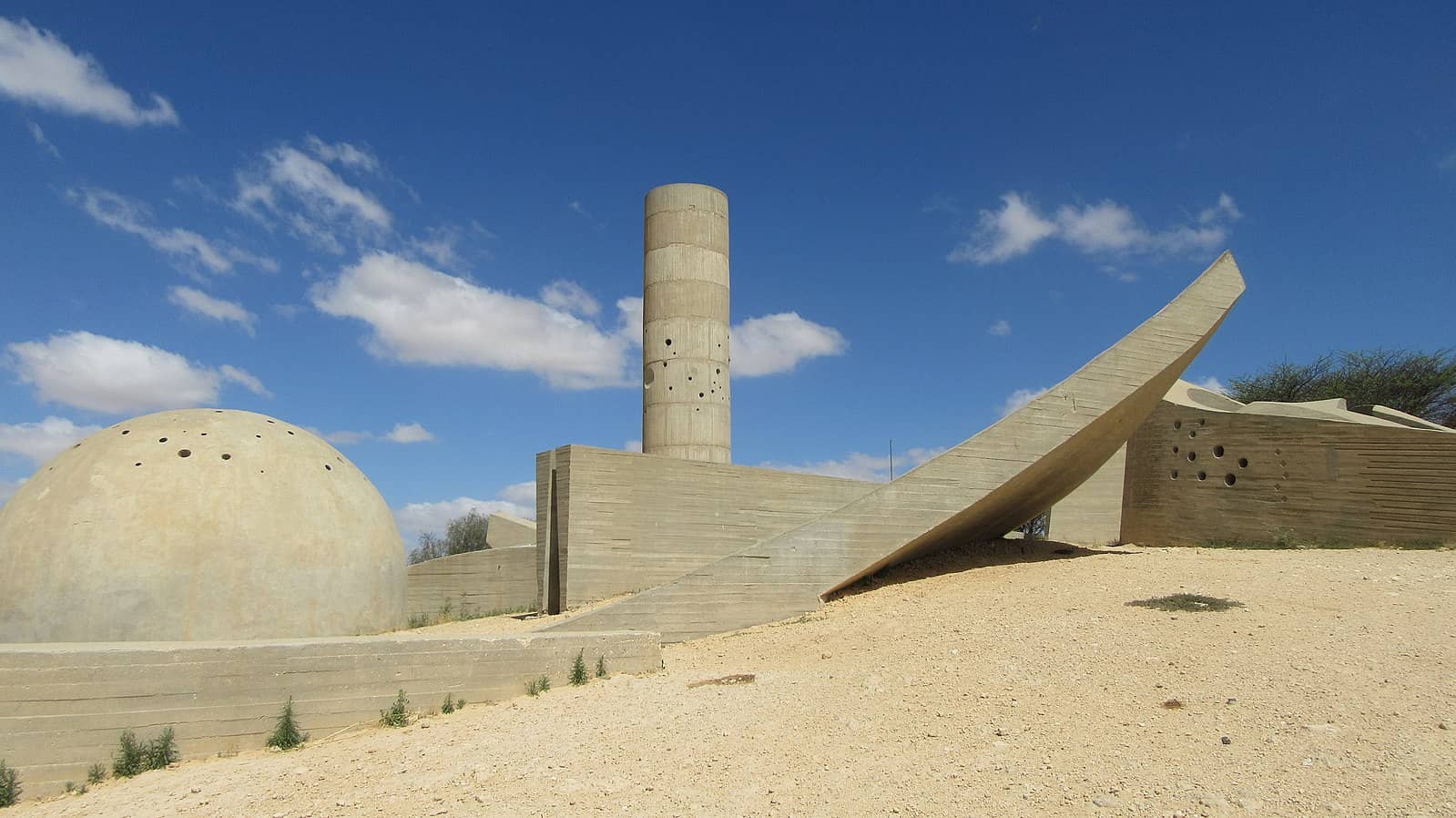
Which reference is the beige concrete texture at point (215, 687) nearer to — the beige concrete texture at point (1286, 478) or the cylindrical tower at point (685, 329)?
the cylindrical tower at point (685, 329)

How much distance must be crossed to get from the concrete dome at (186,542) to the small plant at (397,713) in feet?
17.9

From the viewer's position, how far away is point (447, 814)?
5.88 metres

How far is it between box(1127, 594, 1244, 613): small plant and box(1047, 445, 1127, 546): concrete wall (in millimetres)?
13556

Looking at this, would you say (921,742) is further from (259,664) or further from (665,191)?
(665,191)

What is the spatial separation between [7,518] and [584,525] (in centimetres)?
821

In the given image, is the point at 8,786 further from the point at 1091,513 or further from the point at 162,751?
the point at 1091,513

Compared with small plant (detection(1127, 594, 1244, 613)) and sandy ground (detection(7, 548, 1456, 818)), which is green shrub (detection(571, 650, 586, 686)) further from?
small plant (detection(1127, 594, 1244, 613))

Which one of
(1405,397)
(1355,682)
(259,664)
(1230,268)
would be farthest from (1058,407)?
(1405,397)

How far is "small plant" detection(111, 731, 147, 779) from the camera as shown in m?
7.10

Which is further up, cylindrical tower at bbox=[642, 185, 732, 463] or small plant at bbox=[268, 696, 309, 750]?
cylindrical tower at bbox=[642, 185, 732, 463]

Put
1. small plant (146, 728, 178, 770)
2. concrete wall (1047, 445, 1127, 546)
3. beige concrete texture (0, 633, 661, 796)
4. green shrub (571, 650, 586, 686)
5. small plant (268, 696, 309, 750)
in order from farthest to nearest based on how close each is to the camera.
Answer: concrete wall (1047, 445, 1127, 546)
green shrub (571, 650, 586, 686)
small plant (268, 696, 309, 750)
small plant (146, 728, 178, 770)
beige concrete texture (0, 633, 661, 796)

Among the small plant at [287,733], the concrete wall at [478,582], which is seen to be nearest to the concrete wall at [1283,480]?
the concrete wall at [478,582]

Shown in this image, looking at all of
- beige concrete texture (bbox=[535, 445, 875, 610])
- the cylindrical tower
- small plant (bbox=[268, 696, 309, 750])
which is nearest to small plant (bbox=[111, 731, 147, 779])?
small plant (bbox=[268, 696, 309, 750])

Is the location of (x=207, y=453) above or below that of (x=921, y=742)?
above
